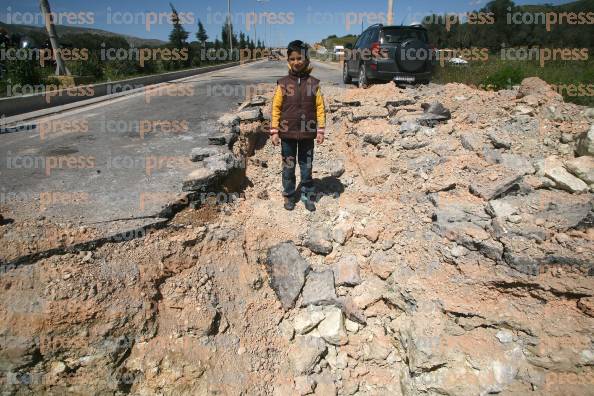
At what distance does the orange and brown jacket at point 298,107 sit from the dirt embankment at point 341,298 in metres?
0.93

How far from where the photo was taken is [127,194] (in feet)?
11.6

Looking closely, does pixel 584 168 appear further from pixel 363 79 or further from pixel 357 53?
pixel 357 53

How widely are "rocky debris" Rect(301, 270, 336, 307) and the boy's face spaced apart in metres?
2.06

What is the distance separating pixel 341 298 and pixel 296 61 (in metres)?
2.35

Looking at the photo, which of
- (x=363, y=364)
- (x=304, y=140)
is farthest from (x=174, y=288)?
(x=304, y=140)

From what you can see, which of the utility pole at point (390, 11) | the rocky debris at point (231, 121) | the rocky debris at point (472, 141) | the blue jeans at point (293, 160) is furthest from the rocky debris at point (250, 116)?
the utility pole at point (390, 11)

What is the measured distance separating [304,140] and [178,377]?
2.53m

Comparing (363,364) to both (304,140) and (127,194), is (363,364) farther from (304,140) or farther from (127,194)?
(127,194)

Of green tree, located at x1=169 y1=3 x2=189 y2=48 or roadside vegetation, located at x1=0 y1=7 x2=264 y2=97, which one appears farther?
green tree, located at x1=169 y1=3 x2=189 y2=48

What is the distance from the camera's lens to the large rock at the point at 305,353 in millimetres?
2729

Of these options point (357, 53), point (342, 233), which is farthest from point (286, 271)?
point (357, 53)

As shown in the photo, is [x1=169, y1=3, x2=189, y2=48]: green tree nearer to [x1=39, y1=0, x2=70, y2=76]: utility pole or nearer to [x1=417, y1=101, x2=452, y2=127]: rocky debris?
[x1=39, y1=0, x2=70, y2=76]: utility pole

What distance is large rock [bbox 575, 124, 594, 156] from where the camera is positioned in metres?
3.48

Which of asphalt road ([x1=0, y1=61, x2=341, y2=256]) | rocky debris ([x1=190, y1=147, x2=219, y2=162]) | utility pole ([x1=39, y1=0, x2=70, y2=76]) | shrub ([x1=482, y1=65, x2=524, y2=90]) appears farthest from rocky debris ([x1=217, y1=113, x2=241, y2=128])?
utility pole ([x1=39, y1=0, x2=70, y2=76])
